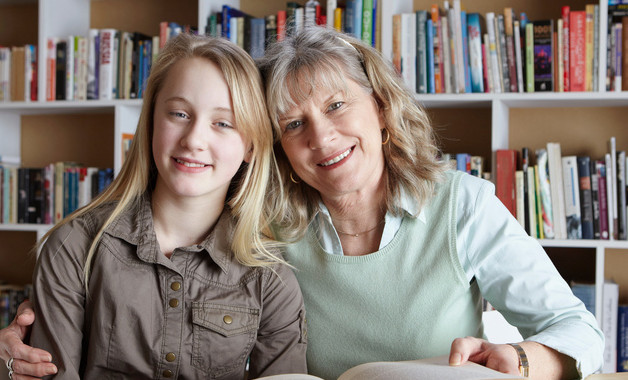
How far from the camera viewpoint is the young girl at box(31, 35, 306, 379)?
1.15m

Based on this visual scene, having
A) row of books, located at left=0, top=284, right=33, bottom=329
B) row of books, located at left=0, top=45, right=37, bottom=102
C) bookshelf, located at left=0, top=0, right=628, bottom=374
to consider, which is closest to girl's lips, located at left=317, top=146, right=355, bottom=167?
bookshelf, located at left=0, top=0, right=628, bottom=374

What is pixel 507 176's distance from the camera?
2211 mm

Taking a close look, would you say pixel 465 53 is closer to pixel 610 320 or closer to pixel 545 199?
pixel 545 199

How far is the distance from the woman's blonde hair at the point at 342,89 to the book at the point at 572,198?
0.93 metres

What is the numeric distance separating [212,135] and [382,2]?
1297mm

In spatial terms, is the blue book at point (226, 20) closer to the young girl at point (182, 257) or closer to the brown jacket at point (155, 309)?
the young girl at point (182, 257)

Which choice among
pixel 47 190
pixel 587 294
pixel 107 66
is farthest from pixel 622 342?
pixel 47 190

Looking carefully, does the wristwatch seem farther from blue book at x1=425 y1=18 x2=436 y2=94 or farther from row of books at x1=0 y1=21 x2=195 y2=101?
row of books at x1=0 y1=21 x2=195 y2=101

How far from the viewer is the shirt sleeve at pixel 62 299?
43.5 inches

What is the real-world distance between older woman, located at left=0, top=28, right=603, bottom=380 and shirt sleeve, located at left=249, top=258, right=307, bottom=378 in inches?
3.2

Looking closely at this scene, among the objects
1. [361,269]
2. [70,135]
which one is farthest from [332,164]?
[70,135]

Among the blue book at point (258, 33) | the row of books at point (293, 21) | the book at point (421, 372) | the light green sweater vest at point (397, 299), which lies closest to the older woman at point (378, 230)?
the light green sweater vest at point (397, 299)

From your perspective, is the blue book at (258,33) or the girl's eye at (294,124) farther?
the blue book at (258,33)

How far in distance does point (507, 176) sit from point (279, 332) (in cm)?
125
